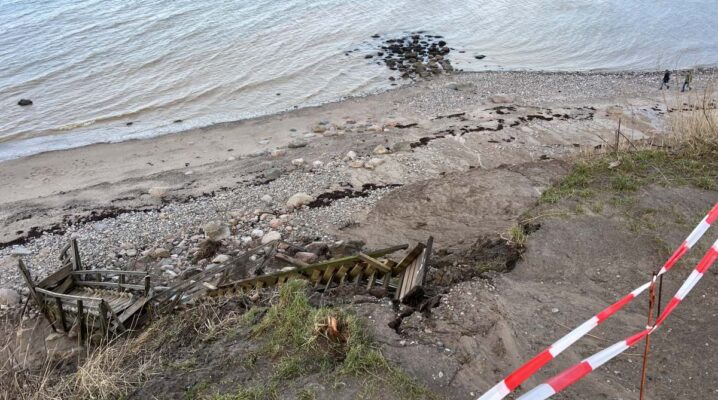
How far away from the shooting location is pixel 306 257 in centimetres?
889

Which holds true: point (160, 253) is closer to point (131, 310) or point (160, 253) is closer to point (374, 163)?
point (131, 310)

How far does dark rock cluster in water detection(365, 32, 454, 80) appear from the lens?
21.9m

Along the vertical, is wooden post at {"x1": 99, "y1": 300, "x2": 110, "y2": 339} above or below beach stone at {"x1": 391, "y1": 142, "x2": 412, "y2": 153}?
above

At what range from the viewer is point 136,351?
607 centimetres

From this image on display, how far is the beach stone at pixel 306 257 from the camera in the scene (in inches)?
348

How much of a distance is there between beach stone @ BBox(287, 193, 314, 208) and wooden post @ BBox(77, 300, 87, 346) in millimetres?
4579

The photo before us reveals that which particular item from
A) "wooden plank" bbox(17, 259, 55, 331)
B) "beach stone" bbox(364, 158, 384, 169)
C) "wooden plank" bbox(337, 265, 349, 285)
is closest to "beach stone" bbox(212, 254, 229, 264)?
"wooden plank" bbox(17, 259, 55, 331)

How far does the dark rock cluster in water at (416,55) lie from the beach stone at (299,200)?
11.6m

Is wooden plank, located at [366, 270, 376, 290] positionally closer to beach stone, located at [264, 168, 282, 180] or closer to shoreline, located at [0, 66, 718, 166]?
beach stone, located at [264, 168, 282, 180]

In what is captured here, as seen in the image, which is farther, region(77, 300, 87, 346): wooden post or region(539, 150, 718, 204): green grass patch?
region(539, 150, 718, 204): green grass patch

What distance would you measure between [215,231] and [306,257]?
94.2 inches

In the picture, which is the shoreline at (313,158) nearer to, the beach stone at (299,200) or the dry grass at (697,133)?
the beach stone at (299,200)

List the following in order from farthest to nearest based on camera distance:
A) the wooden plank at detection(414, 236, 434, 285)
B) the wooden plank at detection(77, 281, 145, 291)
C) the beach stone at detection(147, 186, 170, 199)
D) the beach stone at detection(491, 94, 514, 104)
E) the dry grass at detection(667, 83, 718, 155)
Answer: the beach stone at detection(491, 94, 514, 104)
the beach stone at detection(147, 186, 170, 199)
the dry grass at detection(667, 83, 718, 155)
the wooden plank at detection(77, 281, 145, 291)
the wooden plank at detection(414, 236, 434, 285)

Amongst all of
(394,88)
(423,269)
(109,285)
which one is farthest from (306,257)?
(394,88)
